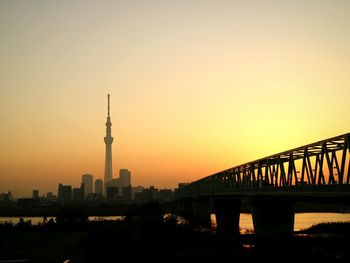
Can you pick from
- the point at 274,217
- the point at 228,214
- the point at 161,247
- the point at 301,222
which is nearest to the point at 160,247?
the point at 161,247

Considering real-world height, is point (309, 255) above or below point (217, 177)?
below

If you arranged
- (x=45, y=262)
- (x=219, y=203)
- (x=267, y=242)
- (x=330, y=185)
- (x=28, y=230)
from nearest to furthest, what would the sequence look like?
(x=330, y=185), (x=45, y=262), (x=267, y=242), (x=28, y=230), (x=219, y=203)

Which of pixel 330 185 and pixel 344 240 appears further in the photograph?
pixel 344 240

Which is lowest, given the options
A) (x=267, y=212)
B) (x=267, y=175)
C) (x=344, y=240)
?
(x=344, y=240)

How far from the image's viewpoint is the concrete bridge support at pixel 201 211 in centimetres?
13169

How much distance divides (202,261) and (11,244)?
36.4 metres

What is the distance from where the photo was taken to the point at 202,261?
49.2 metres

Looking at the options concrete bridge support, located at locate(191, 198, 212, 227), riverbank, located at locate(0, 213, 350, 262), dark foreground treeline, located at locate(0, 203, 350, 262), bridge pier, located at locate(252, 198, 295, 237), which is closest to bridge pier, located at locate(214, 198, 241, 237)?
concrete bridge support, located at locate(191, 198, 212, 227)

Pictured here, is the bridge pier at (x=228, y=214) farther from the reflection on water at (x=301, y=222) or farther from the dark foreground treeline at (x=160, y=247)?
the dark foreground treeline at (x=160, y=247)

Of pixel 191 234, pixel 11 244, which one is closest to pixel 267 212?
pixel 191 234

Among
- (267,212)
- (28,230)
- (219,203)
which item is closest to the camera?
(267,212)

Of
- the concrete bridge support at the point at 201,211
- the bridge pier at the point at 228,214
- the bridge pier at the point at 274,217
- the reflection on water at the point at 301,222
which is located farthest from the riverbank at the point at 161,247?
the concrete bridge support at the point at 201,211

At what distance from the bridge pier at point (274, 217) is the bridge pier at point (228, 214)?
98.1ft

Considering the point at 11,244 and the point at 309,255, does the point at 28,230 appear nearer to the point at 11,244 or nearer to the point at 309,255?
the point at 11,244
